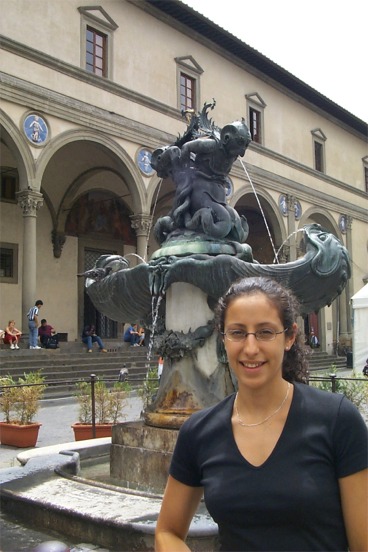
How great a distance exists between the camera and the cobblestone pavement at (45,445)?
11.5 feet

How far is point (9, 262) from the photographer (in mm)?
22219

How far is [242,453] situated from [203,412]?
21 centimetres

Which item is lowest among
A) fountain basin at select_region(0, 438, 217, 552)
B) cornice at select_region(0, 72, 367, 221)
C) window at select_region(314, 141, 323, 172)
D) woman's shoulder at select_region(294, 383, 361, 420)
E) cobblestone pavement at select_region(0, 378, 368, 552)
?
cobblestone pavement at select_region(0, 378, 368, 552)

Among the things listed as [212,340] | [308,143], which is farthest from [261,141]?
[212,340]

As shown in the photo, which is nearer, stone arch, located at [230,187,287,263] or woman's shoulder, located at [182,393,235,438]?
woman's shoulder, located at [182,393,235,438]

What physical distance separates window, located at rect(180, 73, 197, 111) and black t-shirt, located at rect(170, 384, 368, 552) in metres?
22.9

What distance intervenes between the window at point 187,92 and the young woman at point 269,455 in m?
22.7

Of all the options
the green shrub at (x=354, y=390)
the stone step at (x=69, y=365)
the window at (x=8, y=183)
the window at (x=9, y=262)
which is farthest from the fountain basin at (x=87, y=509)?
the window at (x=8, y=183)

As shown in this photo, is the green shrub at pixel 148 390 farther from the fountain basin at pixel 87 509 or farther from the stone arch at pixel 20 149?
the stone arch at pixel 20 149

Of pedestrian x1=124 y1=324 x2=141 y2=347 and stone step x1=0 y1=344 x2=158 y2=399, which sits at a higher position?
pedestrian x1=124 y1=324 x2=141 y2=347

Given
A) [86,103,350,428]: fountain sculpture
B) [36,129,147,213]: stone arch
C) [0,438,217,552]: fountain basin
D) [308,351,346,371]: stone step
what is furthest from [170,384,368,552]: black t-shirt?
[308,351,346,371]: stone step

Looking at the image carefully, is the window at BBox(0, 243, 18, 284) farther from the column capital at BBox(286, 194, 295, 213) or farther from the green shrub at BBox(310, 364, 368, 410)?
the green shrub at BBox(310, 364, 368, 410)

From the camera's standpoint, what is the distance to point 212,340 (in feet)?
16.2

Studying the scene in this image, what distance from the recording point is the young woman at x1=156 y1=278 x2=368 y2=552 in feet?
4.79
